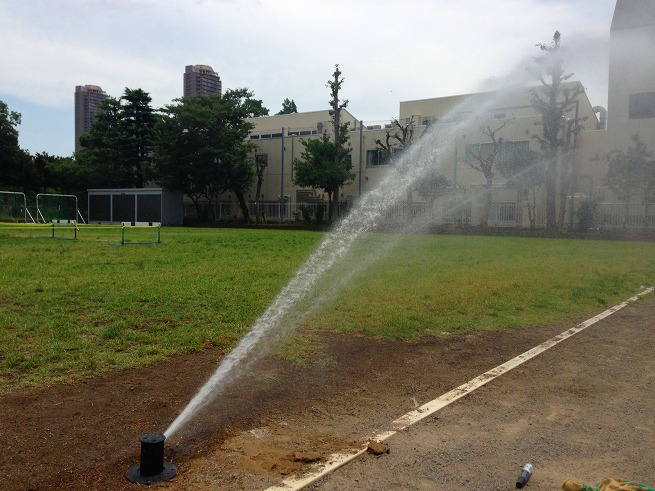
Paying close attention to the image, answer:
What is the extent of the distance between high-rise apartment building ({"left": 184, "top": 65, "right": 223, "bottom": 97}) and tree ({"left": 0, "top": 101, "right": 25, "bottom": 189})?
4631 centimetres

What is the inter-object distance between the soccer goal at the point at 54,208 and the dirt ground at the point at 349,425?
123ft

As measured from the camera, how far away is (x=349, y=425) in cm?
376

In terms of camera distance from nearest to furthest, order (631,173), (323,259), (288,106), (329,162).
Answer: (323,259) < (631,173) < (329,162) < (288,106)

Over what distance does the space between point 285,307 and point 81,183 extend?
5003cm

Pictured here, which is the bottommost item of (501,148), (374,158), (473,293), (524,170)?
(473,293)

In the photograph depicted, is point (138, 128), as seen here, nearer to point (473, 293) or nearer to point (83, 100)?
point (473, 293)

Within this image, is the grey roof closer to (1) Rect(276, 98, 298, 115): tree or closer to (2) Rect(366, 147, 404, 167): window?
(2) Rect(366, 147, 404, 167): window

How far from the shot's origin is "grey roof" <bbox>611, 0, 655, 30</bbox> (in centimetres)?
1031

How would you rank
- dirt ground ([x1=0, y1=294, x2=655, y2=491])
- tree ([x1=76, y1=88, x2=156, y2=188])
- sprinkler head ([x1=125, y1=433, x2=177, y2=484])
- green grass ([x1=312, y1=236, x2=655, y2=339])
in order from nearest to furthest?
sprinkler head ([x1=125, y1=433, x2=177, y2=484])
dirt ground ([x1=0, y1=294, x2=655, y2=491])
green grass ([x1=312, y1=236, x2=655, y2=339])
tree ([x1=76, y1=88, x2=156, y2=188])

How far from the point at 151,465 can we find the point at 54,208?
141 feet

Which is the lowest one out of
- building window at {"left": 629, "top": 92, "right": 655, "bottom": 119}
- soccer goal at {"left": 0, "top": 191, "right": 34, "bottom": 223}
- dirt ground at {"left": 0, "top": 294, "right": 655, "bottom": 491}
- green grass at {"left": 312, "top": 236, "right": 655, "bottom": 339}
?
dirt ground at {"left": 0, "top": 294, "right": 655, "bottom": 491}

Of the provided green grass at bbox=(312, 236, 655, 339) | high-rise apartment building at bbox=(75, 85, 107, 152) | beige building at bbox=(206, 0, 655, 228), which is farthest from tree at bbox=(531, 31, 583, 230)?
high-rise apartment building at bbox=(75, 85, 107, 152)

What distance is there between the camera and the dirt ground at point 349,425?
303 cm

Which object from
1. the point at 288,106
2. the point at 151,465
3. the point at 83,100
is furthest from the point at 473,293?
Answer: the point at 83,100
